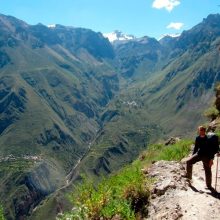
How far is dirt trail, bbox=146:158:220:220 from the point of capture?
50.9ft

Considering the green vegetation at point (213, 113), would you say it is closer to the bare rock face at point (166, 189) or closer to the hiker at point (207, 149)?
the bare rock face at point (166, 189)

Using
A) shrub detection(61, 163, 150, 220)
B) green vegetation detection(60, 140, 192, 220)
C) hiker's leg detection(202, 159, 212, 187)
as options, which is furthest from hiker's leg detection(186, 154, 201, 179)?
shrub detection(61, 163, 150, 220)

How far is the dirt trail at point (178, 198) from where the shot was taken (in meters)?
15.5

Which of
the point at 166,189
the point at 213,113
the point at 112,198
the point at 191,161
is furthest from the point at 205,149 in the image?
the point at 213,113

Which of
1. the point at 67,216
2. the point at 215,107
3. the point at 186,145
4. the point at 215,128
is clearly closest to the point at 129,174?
the point at 67,216

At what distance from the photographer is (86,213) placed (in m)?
16.8

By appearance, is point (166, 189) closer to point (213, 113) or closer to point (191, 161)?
point (191, 161)

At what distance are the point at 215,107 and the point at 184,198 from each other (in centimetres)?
3039

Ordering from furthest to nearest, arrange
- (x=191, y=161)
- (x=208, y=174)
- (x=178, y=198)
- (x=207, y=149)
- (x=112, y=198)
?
(x=191, y=161) → (x=207, y=149) → (x=208, y=174) → (x=112, y=198) → (x=178, y=198)

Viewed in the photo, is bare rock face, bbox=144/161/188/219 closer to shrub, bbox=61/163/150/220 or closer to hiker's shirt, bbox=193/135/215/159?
shrub, bbox=61/163/150/220

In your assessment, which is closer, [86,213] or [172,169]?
[86,213]

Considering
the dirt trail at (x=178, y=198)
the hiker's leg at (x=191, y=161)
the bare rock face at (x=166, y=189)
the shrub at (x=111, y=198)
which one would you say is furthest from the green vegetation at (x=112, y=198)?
A: the hiker's leg at (x=191, y=161)

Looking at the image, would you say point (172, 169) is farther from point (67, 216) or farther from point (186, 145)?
point (186, 145)

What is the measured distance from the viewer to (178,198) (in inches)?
678
